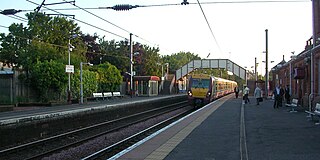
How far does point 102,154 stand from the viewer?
1176cm

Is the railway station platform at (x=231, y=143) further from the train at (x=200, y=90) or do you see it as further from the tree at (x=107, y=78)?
the tree at (x=107, y=78)

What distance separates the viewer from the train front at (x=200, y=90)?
115 ft

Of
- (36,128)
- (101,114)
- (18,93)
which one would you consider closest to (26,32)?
(18,93)

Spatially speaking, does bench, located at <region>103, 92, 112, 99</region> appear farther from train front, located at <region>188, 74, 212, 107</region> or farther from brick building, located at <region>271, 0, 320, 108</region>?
brick building, located at <region>271, 0, 320, 108</region>

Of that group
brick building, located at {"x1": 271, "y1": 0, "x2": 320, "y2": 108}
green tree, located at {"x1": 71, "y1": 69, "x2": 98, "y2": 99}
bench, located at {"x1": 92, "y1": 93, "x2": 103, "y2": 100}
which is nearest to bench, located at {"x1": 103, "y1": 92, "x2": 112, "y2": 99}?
bench, located at {"x1": 92, "y1": 93, "x2": 103, "y2": 100}

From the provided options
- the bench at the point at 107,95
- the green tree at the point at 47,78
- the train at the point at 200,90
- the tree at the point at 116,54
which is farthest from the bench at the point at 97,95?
the tree at the point at 116,54

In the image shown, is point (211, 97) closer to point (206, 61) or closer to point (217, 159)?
point (217, 159)

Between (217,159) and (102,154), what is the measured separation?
13.6 feet

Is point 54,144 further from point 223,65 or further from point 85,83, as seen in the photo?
point 223,65

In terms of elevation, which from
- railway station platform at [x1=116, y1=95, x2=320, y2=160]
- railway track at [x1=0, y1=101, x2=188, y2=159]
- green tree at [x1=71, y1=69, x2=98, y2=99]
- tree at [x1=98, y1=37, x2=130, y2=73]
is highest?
tree at [x1=98, y1=37, x2=130, y2=73]

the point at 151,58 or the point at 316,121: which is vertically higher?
the point at 151,58

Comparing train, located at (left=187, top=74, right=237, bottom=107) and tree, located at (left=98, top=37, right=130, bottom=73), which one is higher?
tree, located at (left=98, top=37, right=130, bottom=73)

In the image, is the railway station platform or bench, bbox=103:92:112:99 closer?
the railway station platform

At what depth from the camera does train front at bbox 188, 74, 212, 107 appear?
3512 cm
